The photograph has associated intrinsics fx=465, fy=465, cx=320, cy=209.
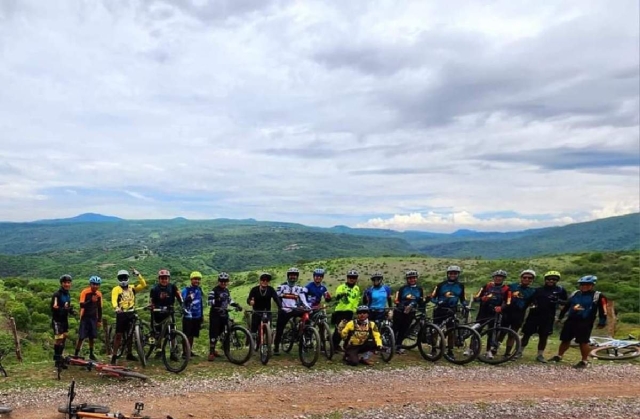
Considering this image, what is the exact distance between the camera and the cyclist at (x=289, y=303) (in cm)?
1271

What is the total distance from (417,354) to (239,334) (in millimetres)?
5037

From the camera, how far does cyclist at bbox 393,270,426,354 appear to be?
13.2m

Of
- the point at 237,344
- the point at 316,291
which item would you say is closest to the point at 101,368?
the point at 237,344

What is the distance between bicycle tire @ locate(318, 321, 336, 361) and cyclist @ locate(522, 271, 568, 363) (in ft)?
18.0

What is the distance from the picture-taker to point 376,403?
9422 millimetres

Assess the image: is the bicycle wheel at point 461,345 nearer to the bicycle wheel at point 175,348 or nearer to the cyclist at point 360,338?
the cyclist at point 360,338

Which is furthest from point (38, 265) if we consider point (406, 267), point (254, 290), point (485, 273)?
point (254, 290)

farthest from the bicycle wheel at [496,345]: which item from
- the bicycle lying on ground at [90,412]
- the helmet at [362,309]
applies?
the bicycle lying on ground at [90,412]

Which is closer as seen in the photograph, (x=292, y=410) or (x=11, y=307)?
(x=292, y=410)

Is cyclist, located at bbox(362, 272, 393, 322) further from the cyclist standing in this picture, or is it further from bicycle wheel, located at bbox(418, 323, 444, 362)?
the cyclist standing

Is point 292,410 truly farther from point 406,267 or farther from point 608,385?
point 406,267

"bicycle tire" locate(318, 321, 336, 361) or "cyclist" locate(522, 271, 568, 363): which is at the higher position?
"cyclist" locate(522, 271, 568, 363)

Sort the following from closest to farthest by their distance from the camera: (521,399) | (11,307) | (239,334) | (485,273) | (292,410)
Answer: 1. (292,410)
2. (521,399)
3. (239,334)
4. (11,307)
5. (485,273)

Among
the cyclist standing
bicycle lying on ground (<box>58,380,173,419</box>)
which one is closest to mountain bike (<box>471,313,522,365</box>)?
the cyclist standing
